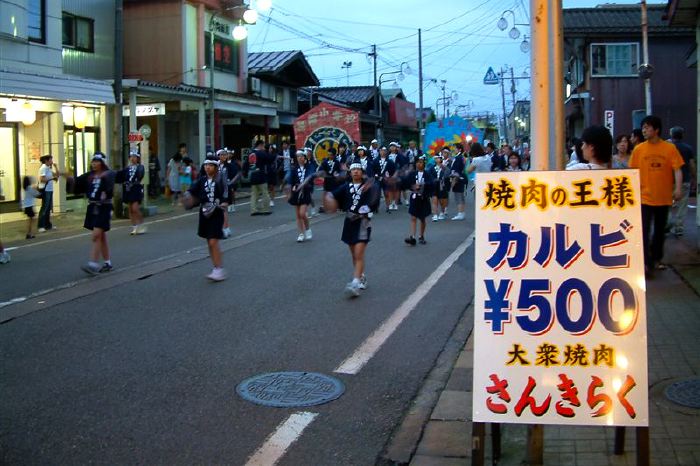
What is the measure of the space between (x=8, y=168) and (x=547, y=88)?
18.5 m

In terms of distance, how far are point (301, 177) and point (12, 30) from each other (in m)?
8.10

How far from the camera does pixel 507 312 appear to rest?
12.5 feet

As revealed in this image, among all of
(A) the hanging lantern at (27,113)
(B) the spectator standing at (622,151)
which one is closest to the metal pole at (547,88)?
(B) the spectator standing at (622,151)

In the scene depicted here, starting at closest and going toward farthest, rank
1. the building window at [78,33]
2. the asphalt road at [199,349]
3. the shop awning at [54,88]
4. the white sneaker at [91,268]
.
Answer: the asphalt road at [199,349], the white sneaker at [91,268], the shop awning at [54,88], the building window at [78,33]

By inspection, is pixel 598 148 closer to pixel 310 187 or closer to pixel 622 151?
pixel 622 151

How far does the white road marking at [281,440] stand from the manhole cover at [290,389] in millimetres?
235

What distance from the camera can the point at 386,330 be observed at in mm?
7508

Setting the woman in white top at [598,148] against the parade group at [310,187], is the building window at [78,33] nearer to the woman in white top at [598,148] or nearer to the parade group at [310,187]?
the parade group at [310,187]

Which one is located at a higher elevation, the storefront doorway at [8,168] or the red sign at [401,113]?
the red sign at [401,113]

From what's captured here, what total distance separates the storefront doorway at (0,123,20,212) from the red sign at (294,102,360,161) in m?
7.66

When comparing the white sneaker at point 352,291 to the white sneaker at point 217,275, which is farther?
the white sneaker at point 217,275

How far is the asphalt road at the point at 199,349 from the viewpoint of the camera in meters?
4.65

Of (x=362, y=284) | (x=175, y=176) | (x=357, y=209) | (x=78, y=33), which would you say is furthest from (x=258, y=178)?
(x=362, y=284)

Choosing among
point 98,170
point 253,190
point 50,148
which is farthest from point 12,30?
point 98,170
